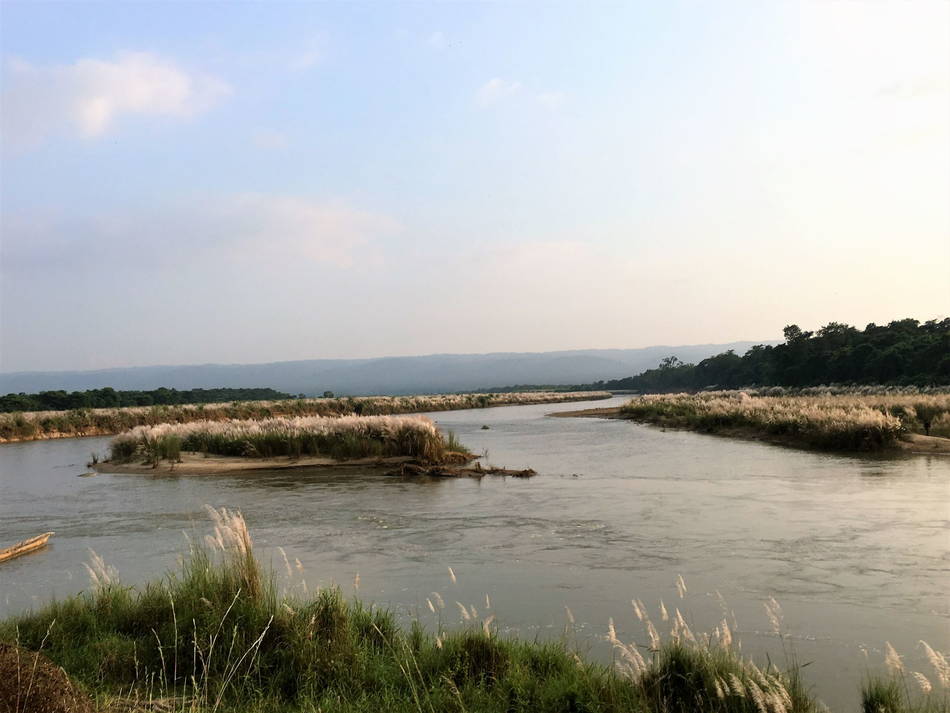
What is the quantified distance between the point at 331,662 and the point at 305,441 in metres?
16.7

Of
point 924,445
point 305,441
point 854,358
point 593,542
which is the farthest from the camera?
point 854,358

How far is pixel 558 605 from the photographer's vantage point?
22.6 feet

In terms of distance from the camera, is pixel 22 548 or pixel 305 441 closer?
pixel 22 548

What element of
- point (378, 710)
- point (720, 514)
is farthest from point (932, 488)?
point (378, 710)

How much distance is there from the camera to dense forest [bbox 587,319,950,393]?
44934mm

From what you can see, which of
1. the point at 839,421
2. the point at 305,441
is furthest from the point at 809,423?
the point at 305,441

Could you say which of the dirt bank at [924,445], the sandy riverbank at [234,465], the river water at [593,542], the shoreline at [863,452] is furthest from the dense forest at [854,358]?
the sandy riverbank at [234,465]

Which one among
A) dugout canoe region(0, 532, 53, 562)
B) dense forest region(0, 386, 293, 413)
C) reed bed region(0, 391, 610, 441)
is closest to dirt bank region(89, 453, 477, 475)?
dugout canoe region(0, 532, 53, 562)

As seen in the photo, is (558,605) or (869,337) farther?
(869,337)

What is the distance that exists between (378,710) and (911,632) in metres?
4.52

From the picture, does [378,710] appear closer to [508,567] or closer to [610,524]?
[508,567]

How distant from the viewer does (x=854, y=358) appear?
53281mm

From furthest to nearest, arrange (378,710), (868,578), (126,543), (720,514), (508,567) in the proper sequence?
(720,514), (126,543), (508,567), (868,578), (378,710)

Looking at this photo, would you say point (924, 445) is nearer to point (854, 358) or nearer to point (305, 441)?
point (305, 441)
